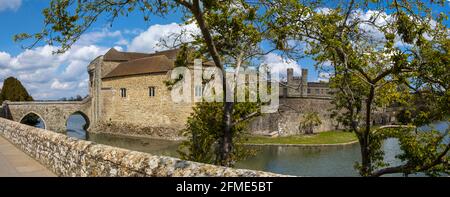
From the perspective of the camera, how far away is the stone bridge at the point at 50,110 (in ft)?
162

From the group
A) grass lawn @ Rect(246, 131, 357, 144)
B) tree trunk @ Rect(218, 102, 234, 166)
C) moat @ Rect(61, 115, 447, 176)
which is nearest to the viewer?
tree trunk @ Rect(218, 102, 234, 166)

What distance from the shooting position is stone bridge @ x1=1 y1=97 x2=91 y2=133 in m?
49.5

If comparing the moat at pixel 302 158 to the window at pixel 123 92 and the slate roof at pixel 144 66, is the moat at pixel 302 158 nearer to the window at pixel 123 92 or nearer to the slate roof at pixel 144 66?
the slate roof at pixel 144 66

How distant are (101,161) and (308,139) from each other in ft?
117

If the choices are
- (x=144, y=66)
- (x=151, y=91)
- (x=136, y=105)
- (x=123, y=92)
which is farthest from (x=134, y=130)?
(x=144, y=66)

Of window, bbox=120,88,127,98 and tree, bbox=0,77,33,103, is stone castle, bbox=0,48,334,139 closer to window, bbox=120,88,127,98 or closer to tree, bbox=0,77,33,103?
window, bbox=120,88,127,98

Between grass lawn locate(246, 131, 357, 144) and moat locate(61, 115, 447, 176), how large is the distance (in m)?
2.24

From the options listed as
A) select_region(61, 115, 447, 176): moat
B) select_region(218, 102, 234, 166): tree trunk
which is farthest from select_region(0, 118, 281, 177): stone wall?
select_region(61, 115, 447, 176): moat

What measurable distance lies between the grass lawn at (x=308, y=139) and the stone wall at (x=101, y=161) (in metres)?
29.2

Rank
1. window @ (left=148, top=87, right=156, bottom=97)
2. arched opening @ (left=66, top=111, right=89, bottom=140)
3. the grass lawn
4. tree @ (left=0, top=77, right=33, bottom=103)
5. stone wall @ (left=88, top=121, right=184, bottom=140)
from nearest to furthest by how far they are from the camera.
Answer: the grass lawn → stone wall @ (left=88, top=121, right=184, bottom=140) → window @ (left=148, top=87, right=156, bottom=97) → arched opening @ (left=66, top=111, right=89, bottom=140) → tree @ (left=0, top=77, right=33, bottom=103)

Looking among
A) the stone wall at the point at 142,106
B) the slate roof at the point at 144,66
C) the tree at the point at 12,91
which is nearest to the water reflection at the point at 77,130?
the stone wall at the point at 142,106

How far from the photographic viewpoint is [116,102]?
5172cm

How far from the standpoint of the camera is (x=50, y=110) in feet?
174
